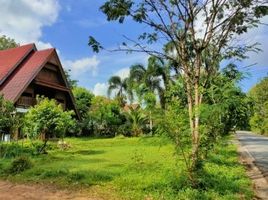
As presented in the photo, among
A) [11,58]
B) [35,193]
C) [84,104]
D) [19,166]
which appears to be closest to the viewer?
[35,193]

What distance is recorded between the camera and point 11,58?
33656 millimetres

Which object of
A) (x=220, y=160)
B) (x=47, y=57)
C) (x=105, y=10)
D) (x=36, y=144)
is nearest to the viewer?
(x=105, y=10)

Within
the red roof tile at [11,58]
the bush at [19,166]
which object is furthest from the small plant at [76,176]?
the red roof tile at [11,58]

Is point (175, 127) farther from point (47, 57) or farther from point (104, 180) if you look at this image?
point (47, 57)

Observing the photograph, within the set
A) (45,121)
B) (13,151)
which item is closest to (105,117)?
(45,121)

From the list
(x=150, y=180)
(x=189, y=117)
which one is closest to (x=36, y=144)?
(x=150, y=180)

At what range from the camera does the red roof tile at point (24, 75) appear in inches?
1146

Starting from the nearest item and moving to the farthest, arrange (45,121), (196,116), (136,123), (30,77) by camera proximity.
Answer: (196,116), (45,121), (30,77), (136,123)

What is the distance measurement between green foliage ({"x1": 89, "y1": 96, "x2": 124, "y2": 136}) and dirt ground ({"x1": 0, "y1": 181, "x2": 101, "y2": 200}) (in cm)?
3329

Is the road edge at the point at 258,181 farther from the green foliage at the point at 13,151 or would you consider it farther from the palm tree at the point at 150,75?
the palm tree at the point at 150,75

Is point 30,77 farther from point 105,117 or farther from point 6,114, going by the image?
point 105,117

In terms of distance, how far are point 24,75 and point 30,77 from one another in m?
0.95

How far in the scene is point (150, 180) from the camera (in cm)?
1020

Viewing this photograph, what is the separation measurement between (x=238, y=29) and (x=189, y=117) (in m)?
3.02
